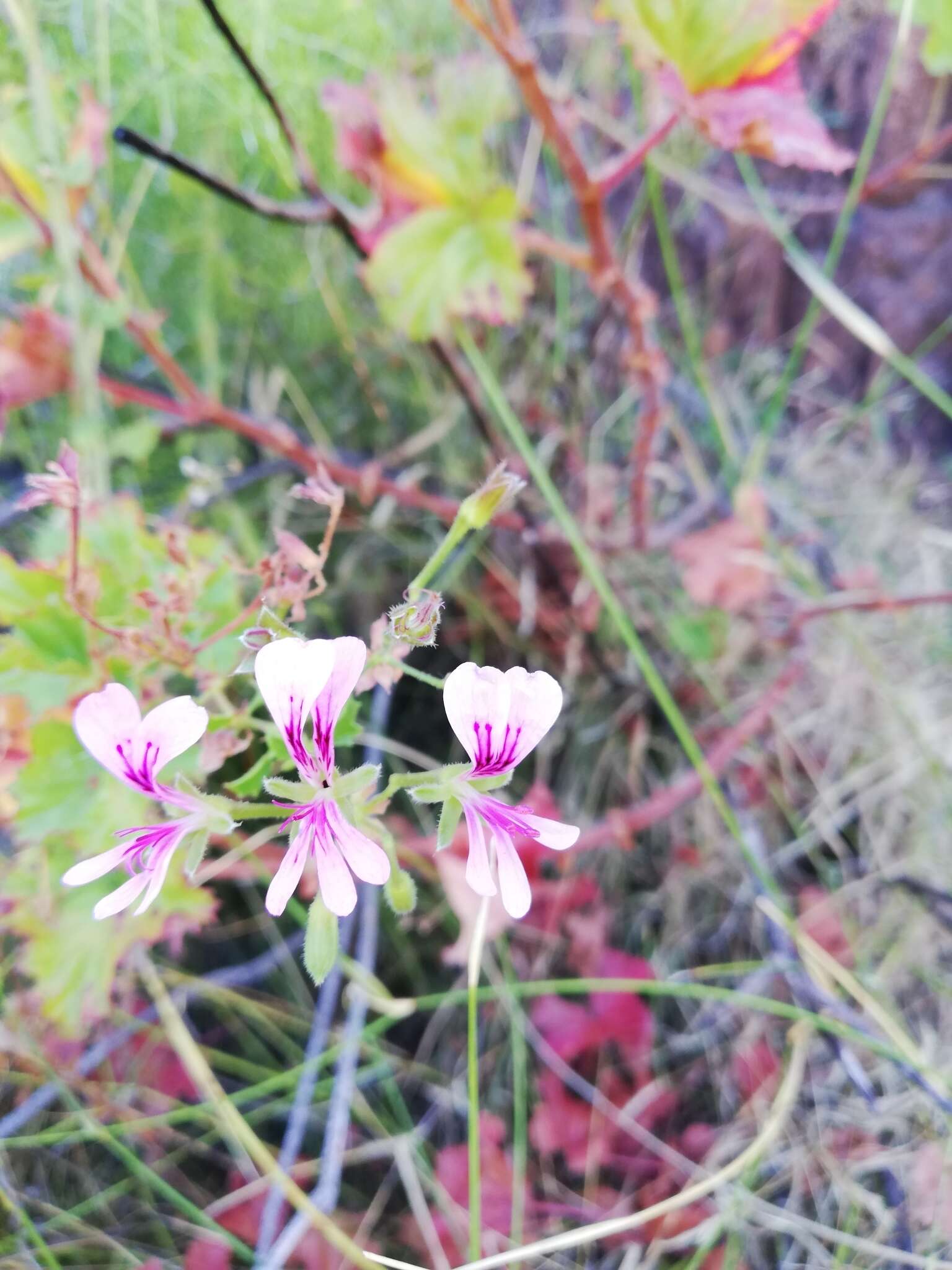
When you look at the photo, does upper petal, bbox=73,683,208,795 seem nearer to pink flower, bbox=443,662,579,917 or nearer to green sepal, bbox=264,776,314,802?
green sepal, bbox=264,776,314,802

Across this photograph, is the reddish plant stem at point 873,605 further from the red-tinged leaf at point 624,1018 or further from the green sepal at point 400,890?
the green sepal at point 400,890

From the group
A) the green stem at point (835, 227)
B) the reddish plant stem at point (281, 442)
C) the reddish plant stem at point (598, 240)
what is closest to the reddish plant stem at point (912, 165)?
the green stem at point (835, 227)

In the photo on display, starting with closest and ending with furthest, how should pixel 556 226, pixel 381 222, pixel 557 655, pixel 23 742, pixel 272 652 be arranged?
pixel 272 652
pixel 23 742
pixel 381 222
pixel 557 655
pixel 556 226

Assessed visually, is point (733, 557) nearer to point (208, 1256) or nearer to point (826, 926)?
point (826, 926)

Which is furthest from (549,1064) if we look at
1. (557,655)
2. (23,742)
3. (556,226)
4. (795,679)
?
(556,226)

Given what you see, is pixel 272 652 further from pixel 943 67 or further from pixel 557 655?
pixel 943 67

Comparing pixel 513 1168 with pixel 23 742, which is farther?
pixel 513 1168

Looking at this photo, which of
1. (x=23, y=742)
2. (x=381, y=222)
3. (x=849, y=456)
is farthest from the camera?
(x=849, y=456)

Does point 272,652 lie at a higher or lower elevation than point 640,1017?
higher
